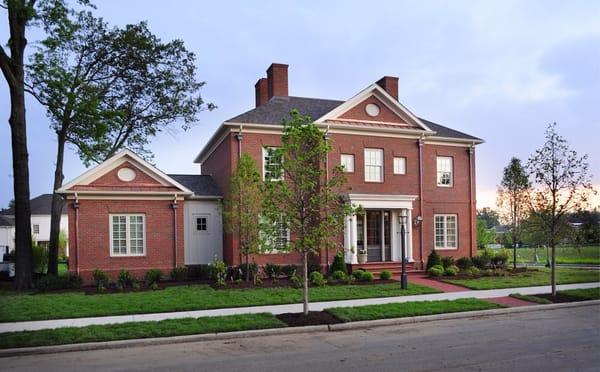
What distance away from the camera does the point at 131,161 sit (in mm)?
19875

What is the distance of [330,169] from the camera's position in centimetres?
2152

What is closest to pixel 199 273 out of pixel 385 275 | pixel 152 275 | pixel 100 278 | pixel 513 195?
pixel 152 275

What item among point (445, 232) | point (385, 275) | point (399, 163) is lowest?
point (385, 275)

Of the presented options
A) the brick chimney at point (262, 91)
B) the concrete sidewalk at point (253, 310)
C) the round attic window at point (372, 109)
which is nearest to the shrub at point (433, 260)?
the concrete sidewalk at point (253, 310)

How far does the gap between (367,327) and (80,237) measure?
1253cm

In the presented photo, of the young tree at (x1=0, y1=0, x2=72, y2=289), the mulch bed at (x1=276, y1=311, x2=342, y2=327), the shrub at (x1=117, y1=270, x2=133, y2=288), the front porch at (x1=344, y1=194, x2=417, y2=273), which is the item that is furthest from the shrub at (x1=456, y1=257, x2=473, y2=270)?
the young tree at (x1=0, y1=0, x2=72, y2=289)

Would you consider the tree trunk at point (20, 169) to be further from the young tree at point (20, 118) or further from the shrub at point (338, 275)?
the shrub at point (338, 275)

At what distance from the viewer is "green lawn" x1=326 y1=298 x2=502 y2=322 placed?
11.8m

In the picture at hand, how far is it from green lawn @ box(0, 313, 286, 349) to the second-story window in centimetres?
1205

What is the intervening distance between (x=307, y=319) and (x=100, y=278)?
9463 mm

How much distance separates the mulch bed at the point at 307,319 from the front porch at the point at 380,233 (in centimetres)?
904

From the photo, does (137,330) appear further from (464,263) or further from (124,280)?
(464,263)

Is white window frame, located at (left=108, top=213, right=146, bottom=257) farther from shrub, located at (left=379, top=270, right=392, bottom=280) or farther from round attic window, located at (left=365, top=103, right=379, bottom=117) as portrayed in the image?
round attic window, located at (left=365, top=103, right=379, bottom=117)

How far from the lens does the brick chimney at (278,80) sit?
81.6 feet
